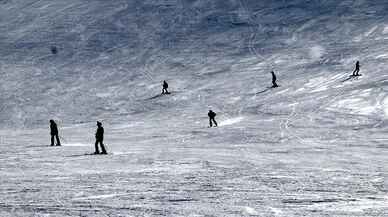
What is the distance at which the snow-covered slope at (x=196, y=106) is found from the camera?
16.3 meters

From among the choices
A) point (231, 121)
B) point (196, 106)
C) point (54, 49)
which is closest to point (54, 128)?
point (231, 121)

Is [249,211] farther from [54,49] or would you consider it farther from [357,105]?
[54,49]

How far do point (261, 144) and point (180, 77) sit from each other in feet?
79.5

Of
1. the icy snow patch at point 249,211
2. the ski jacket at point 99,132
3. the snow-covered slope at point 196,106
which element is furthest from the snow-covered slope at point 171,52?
the icy snow patch at point 249,211

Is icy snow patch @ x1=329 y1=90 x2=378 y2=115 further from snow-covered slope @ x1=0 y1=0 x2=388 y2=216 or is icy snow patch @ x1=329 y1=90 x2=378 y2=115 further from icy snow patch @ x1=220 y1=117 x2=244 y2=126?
icy snow patch @ x1=220 y1=117 x2=244 y2=126

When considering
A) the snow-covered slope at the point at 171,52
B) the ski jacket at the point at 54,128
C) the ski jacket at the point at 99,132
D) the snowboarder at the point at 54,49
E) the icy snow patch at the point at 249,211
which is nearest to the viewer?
the icy snow patch at the point at 249,211

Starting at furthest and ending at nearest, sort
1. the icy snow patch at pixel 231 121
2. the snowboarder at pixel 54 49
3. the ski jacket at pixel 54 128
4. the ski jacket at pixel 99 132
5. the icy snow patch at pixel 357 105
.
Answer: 1. the snowboarder at pixel 54 49
2. the icy snow patch at pixel 357 105
3. the icy snow patch at pixel 231 121
4. the ski jacket at pixel 54 128
5. the ski jacket at pixel 99 132

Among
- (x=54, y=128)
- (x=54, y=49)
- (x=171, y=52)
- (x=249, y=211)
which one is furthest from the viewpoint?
(x=54, y=49)

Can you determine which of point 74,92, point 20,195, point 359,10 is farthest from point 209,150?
point 359,10

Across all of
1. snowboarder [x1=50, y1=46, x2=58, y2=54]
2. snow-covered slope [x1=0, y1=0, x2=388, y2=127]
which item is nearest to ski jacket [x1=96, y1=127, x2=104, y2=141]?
snow-covered slope [x1=0, y1=0, x2=388, y2=127]

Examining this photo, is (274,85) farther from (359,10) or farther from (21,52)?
(21,52)

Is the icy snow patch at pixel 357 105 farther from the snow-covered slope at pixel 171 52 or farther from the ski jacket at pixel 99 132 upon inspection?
the ski jacket at pixel 99 132

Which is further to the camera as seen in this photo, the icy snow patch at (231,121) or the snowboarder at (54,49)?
the snowboarder at (54,49)

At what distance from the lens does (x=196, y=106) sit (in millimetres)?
42625
